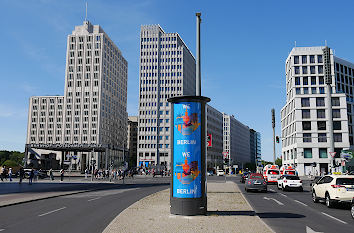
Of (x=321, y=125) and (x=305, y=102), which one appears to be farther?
(x=305, y=102)

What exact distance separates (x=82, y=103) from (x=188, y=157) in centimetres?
12890

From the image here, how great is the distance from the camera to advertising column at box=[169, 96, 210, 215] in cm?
1190

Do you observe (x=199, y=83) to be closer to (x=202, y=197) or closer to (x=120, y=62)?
(x=202, y=197)

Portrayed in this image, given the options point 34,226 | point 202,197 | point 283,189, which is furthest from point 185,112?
point 283,189

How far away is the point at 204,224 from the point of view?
33.7 feet

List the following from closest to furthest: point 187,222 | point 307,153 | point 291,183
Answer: point 187,222 < point 291,183 < point 307,153

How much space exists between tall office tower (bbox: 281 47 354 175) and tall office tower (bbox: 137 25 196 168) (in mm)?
51785

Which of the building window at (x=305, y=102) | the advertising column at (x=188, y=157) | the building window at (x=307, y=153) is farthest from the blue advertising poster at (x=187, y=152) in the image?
the building window at (x=305, y=102)

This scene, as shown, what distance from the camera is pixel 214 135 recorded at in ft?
499

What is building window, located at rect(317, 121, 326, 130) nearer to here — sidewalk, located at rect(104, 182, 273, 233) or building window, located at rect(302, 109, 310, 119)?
building window, located at rect(302, 109, 310, 119)

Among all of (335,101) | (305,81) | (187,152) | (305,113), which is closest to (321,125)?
(305,113)

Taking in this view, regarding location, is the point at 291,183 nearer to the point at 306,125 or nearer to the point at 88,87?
the point at 306,125

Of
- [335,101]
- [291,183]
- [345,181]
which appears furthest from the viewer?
[335,101]

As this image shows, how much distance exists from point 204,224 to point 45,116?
145m
